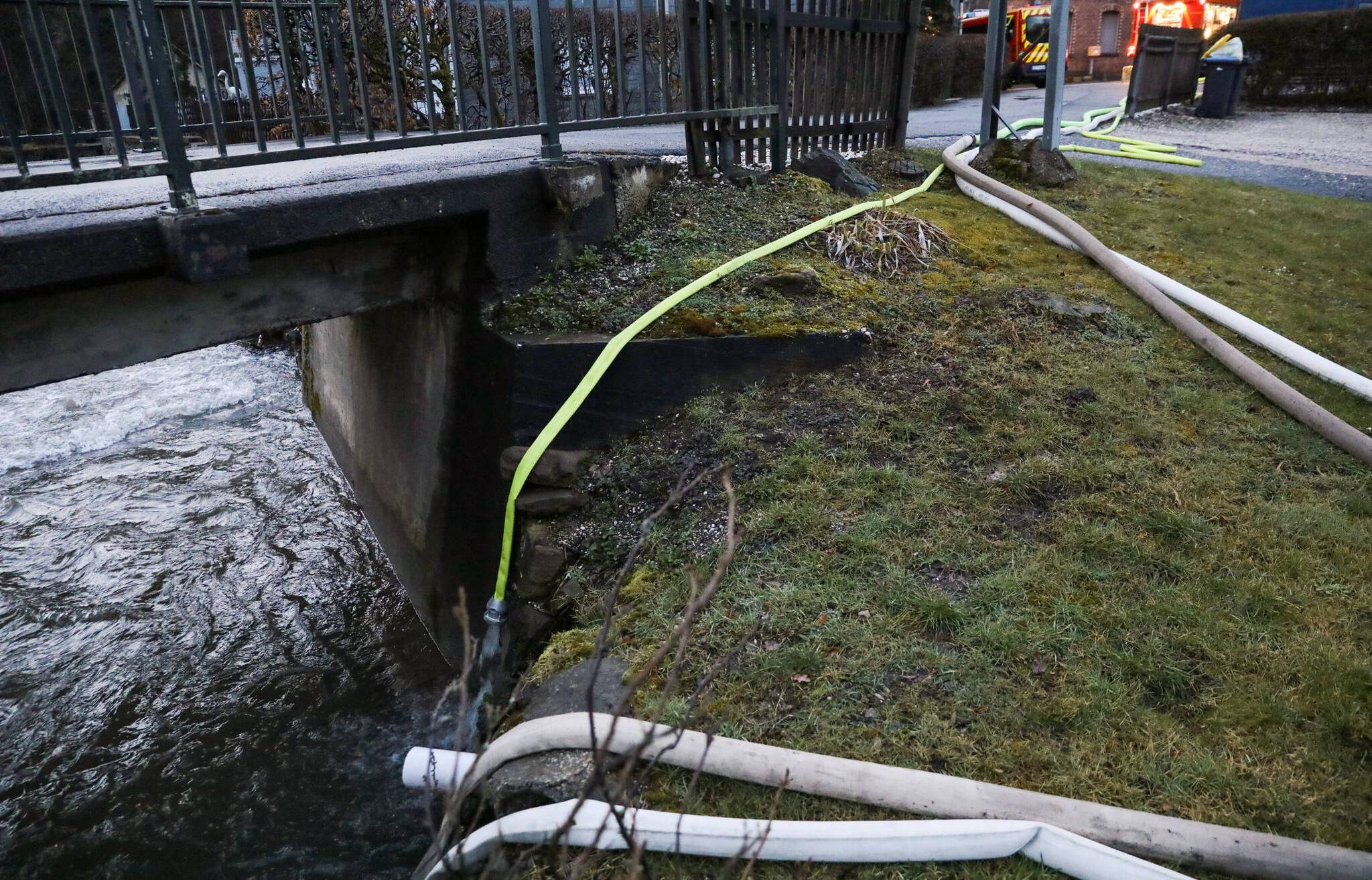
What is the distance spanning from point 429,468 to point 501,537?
974 millimetres

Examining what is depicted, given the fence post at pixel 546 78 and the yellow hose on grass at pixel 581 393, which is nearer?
the yellow hose on grass at pixel 581 393

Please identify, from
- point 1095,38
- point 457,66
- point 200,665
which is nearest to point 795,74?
point 457,66

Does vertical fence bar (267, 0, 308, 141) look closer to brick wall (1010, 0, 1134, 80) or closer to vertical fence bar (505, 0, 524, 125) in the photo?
vertical fence bar (505, 0, 524, 125)

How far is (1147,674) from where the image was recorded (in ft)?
8.73

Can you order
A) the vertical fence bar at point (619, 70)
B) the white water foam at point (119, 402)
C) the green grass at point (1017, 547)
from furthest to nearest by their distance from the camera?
the white water foam at point (119, 402) → the vertical fence bar at point (619, 70) → the green grass at point (1017, 547)

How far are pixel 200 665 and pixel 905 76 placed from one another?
6964 millimetres

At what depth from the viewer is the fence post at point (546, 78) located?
4.21 m

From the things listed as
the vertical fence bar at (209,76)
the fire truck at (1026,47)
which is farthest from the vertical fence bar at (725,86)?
the fire truck at (1026,47)

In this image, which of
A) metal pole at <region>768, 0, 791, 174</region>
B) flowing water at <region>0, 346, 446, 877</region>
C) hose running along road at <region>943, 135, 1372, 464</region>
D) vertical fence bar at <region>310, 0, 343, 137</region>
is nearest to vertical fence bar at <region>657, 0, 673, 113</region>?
metal pole at <region>768, 0, 791, 174</region>

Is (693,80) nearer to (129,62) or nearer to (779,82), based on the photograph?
(779,82)

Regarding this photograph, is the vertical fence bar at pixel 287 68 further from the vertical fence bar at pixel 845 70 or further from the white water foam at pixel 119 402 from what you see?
the white water foam at pixel 119 402

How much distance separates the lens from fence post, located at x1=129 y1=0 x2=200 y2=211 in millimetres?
2941

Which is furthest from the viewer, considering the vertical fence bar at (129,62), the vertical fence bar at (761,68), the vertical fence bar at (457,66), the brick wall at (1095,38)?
the brick wall at (1095,38)

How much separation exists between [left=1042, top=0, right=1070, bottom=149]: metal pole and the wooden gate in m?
1.17
